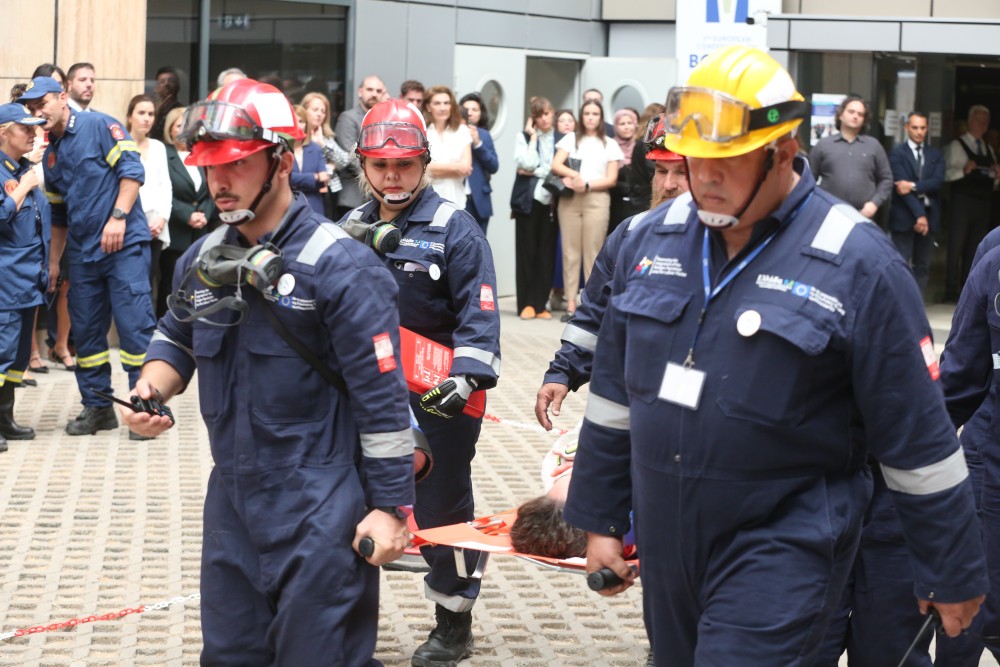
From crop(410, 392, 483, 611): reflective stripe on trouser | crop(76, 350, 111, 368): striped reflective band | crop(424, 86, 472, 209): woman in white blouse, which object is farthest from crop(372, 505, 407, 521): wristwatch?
crop(424, 86, 472, 209): woman in white blouse

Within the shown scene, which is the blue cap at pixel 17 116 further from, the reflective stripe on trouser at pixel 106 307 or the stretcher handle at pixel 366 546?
the stretcher handle at pixel 366 546

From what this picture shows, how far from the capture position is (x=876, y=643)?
464 cm

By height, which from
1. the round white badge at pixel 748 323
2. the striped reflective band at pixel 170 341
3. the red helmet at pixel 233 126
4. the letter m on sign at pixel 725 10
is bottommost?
the striped reflective band at pixel 170 341

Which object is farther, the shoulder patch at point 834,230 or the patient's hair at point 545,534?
the patient's hair at point 545,534

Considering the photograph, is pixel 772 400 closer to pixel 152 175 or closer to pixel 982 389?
pixel 982 389

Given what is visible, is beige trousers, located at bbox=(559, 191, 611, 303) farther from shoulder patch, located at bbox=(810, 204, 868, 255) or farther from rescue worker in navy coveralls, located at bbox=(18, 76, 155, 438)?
shoulder patch, located at bbox=(810, 204, 868, 255)

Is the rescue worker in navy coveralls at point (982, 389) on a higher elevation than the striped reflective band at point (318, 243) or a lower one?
lower

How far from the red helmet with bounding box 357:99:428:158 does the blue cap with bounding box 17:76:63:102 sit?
190 inches

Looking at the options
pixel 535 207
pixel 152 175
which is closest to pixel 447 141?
pixel 535 207

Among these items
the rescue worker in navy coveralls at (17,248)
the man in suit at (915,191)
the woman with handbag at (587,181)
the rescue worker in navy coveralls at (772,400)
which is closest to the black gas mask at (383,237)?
the rescue worker in navy coveralls at (772,400)

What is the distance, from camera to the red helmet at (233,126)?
4.20 meters

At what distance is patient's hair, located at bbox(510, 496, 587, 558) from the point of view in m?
5.70

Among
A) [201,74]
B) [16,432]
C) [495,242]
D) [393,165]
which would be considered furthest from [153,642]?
[495,242]

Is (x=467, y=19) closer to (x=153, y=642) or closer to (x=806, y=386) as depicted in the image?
(x=153, y=642)
